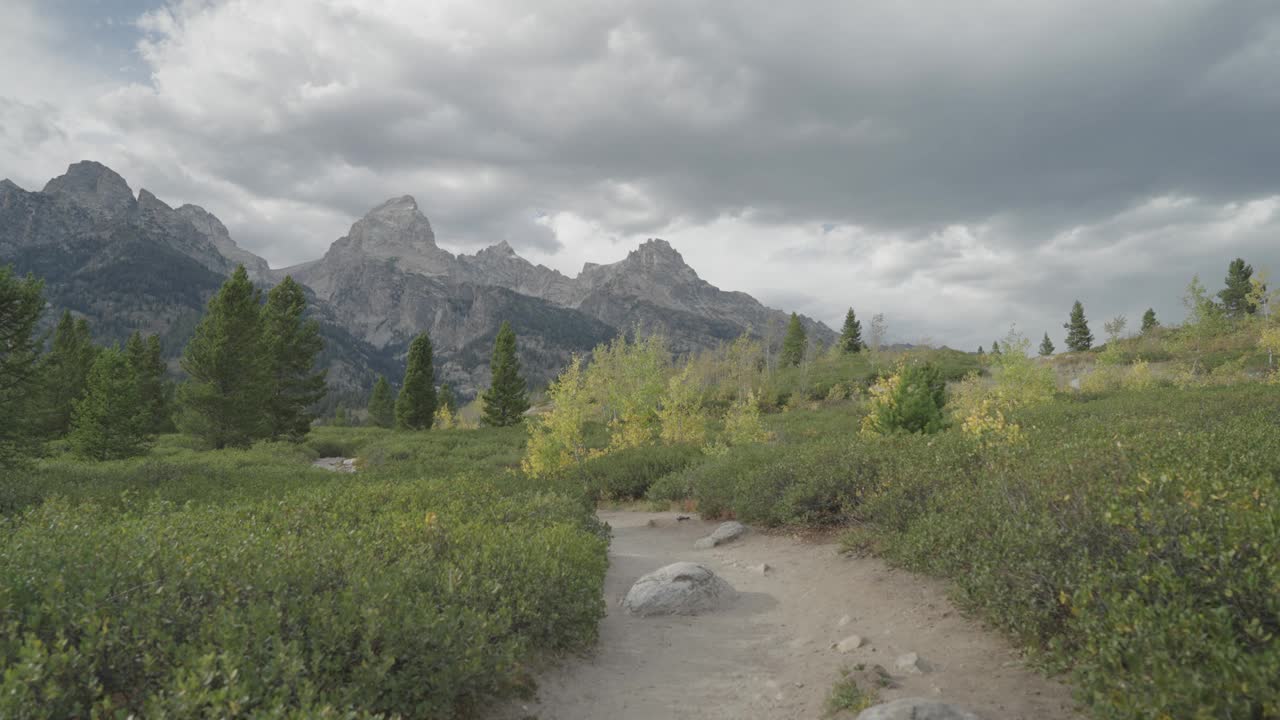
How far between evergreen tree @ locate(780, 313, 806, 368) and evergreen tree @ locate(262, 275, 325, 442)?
43657 mm

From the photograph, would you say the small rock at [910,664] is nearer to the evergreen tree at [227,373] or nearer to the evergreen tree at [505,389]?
the evergreen tree at [227,373]

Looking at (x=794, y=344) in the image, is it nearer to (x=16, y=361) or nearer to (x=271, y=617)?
(x=16, y=361)

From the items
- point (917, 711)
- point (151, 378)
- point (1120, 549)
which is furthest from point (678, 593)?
point (151, 378)

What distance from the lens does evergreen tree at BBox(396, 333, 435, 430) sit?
4284 cm

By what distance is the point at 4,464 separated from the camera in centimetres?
1366

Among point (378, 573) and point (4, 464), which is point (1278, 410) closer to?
point (378, 573)

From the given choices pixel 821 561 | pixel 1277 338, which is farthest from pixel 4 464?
pixel 1277 338

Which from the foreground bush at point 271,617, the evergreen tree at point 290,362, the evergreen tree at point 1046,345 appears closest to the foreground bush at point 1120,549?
the foreground bush at point 271,617

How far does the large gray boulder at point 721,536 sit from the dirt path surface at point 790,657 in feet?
7.02

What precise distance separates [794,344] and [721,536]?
56.6 m

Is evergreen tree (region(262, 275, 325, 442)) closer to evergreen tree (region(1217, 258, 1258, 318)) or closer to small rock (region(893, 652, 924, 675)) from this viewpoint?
small rock (region(893, 652, 924, 675))

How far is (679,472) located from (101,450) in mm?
24627

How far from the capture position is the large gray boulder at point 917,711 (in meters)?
4.21

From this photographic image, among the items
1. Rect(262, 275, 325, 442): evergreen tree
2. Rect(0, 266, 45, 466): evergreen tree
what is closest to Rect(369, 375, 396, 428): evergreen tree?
Rect(262, 275, 325, 442): evergreen tree
